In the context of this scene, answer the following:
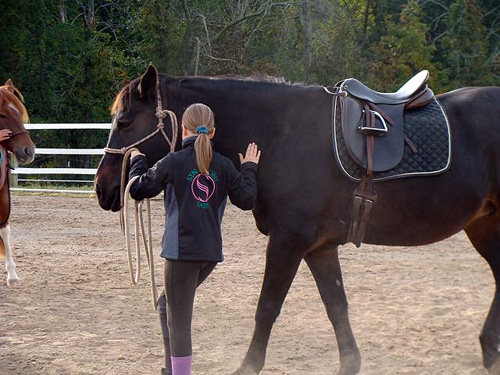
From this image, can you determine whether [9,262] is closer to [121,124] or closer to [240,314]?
[240,314]

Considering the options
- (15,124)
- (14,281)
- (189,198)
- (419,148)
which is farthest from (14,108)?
(419,148)

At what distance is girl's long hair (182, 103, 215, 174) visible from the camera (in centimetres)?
377

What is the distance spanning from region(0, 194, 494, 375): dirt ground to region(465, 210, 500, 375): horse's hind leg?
0.40 feet

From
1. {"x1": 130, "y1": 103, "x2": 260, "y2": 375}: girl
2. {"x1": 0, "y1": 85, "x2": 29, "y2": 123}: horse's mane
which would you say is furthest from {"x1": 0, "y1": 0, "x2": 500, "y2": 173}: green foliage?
{"x1": 130, "y1": 103, "x2": 260, "y2": 375}: girl

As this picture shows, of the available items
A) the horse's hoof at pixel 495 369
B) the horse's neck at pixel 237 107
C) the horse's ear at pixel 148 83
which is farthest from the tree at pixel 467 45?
the horse's ear at pixel 148 83

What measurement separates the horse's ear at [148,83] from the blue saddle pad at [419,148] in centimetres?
110

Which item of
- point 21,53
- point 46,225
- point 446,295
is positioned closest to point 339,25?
point 21,53

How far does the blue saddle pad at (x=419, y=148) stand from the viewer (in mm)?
4355

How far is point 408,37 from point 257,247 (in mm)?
14584

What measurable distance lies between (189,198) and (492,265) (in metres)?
2.32

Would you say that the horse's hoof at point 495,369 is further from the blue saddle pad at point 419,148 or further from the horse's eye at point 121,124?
the horse's eye at point 121,124

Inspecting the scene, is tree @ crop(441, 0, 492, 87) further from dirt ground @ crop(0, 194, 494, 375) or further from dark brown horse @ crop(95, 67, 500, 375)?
dark brown horse @ crop(95, 67, 500, 375)

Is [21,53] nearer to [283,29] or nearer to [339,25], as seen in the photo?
[283,29]

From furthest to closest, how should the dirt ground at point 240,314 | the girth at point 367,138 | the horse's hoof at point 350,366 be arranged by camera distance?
the dirt ground at point 240,314 < the horse's hoof at point 350,366 < the girth at point 367,138
